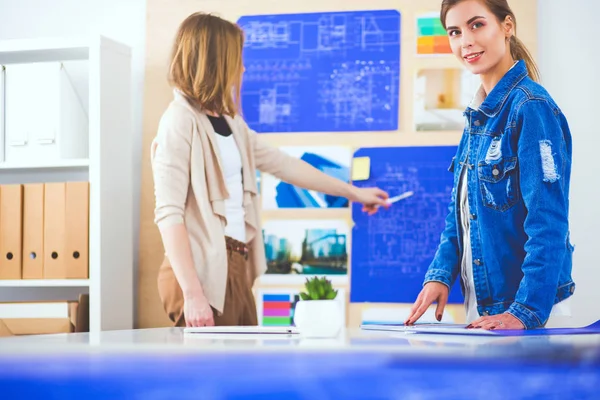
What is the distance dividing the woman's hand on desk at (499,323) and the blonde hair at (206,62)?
4.23 ft

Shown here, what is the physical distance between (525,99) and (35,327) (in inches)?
83.0

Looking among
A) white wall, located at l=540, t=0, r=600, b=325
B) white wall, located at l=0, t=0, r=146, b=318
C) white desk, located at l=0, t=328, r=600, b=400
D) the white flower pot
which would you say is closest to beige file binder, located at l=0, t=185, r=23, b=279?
white wall, located at l=0, t=0, r=146, b=318

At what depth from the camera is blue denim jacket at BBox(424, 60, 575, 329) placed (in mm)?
1170

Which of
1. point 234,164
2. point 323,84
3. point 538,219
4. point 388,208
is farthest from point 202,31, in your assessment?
point 538,219

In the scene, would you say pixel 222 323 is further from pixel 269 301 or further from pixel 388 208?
pixel 388 208

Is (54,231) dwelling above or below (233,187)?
below

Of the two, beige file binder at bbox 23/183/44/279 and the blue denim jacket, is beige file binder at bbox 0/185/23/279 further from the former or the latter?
the blue denim jacket

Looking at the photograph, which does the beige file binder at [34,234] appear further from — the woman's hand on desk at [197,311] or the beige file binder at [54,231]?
the woman's hand on desk at [197,311]

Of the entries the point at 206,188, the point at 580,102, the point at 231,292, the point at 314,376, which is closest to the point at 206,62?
the point at 206,188

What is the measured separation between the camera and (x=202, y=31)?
219 cm

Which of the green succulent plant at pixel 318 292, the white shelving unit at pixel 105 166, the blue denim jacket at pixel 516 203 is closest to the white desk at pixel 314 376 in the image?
the green succulent plant at pixel 318 292

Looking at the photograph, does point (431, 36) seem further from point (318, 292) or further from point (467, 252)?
point (318, 292)

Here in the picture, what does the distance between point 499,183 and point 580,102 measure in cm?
162

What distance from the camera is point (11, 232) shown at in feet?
9.31
